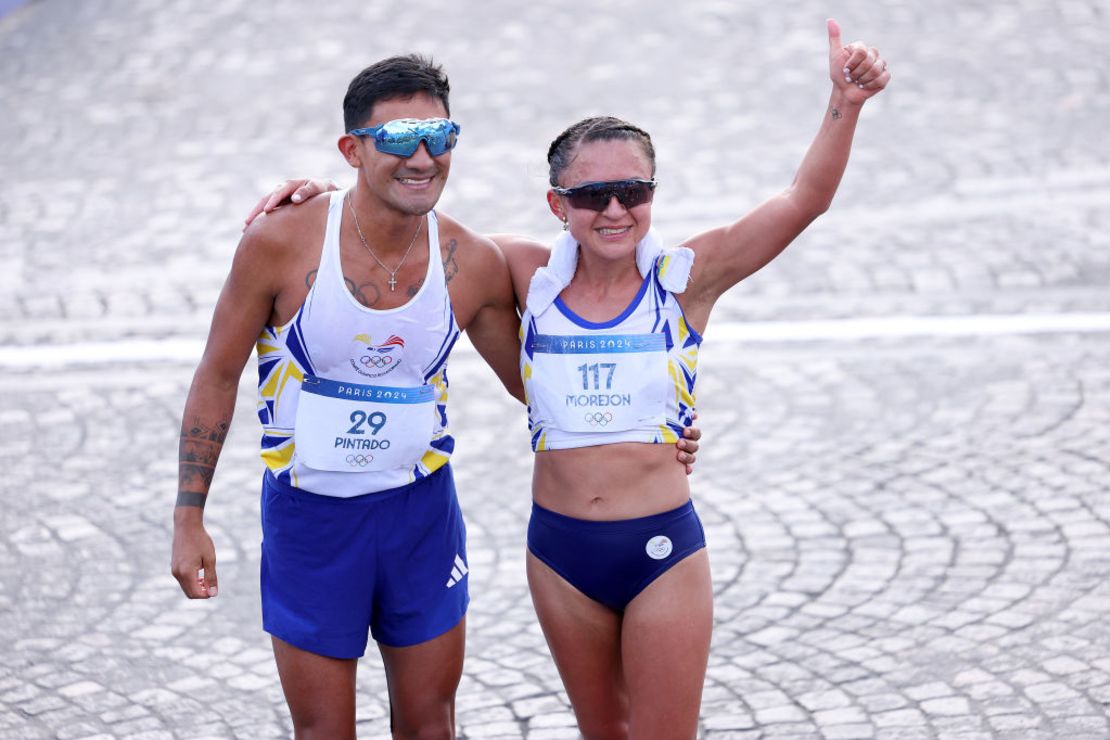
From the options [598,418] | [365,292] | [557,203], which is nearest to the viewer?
[365,292]

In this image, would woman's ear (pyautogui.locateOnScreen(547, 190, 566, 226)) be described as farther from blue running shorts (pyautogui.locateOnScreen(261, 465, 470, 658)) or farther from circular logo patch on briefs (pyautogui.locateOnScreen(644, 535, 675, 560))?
circular logo patch on briefs (pyautogui.locateOnScreen(644, 535, 675, 560))

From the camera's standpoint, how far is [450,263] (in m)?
4.27

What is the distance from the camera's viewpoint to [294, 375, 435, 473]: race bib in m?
4.20

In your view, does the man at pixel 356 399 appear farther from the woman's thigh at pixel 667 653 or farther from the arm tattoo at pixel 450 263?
the woman's thigh at pixel 667 653

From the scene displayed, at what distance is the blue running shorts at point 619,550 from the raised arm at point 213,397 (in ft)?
3.14

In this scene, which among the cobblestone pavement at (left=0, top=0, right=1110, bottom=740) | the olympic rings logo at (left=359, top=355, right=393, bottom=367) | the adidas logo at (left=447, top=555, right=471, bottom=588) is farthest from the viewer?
the cobblestone pavement at (left=0, top=0, right=1110, bottom=740)

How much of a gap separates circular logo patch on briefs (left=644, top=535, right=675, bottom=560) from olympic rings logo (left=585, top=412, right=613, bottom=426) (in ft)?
1.13

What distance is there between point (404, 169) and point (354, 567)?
→ 1101 mm

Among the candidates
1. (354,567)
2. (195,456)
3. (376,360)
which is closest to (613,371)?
(376,360)

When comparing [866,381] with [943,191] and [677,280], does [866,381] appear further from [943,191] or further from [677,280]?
[677,280]

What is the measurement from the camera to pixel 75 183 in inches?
525

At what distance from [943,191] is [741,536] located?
5.82 meters

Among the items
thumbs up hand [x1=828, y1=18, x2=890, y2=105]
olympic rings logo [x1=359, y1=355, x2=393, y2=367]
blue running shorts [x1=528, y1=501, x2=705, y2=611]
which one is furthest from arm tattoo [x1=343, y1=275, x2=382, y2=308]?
thumbs up hand [x1=828, y1=18, x2=890, y2=105]

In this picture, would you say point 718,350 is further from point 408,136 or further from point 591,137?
point 408,136
